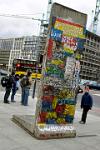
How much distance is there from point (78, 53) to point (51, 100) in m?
1.74

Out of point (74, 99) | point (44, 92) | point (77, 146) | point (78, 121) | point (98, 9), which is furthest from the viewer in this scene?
point (98, 9)

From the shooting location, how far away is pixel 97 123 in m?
16.5

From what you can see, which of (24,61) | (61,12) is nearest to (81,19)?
(61,12)

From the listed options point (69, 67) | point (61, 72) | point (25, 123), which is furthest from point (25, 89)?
point (61, 72)

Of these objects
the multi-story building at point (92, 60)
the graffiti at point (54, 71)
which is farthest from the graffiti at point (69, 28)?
the multi-story building at point (92, 60)

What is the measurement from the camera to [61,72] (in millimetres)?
11867

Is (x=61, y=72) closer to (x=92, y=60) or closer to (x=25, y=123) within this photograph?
(x=25, y=123)

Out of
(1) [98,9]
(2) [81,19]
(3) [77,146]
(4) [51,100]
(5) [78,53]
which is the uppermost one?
(1) [98,9]

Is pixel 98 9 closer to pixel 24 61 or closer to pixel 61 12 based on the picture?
pixel 24 61

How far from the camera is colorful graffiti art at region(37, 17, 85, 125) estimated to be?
11.5 meters

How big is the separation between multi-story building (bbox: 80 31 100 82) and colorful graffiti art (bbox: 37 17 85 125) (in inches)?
5905

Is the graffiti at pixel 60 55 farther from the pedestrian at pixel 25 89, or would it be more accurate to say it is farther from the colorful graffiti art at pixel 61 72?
the pedestrian at pixel 25 89

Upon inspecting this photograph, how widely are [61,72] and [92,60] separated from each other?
161716 mm

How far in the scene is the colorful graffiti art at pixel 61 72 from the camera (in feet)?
37.9
